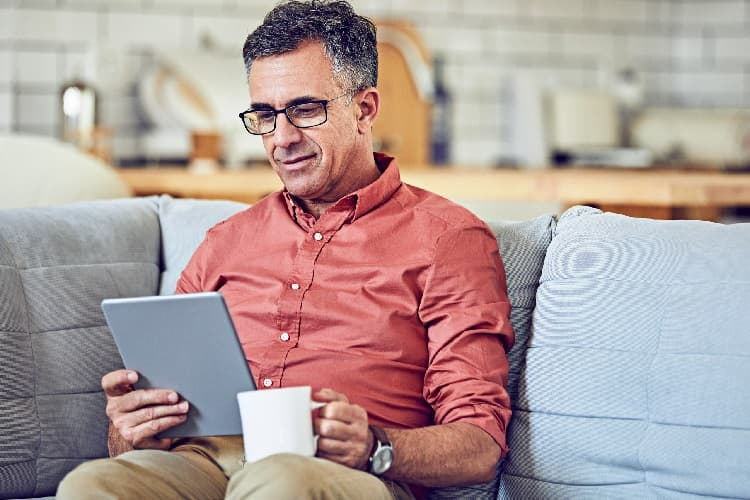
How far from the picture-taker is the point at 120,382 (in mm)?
1570

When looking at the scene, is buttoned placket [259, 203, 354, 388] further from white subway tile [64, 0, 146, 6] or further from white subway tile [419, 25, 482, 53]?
white subway tile [419, 25, 482, 53]

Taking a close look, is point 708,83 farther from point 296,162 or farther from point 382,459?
point 382,459

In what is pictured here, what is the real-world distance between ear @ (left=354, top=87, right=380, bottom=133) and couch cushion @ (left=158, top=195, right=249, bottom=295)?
1.22ft

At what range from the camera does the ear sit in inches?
75.0

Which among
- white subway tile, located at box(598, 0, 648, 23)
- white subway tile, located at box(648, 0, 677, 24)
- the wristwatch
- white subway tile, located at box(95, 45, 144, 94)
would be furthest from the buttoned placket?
white subway tile, located at box(648, 0, 677, 24)

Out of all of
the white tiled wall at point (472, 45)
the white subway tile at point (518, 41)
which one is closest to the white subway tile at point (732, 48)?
the white tiled wall at point (472, 45)

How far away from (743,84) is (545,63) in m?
0.99

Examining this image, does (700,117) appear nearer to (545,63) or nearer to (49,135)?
(545,63)

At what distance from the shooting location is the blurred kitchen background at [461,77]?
451 centimetres

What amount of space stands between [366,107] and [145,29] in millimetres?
3176

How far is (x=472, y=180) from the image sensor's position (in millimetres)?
2863

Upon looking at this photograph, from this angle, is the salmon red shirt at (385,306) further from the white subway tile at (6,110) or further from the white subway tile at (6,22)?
the white subway tile at (6,22)

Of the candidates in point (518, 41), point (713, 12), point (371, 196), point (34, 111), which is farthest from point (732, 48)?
point (371, 196)

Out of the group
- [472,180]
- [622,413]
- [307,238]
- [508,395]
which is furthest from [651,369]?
[472,180]
